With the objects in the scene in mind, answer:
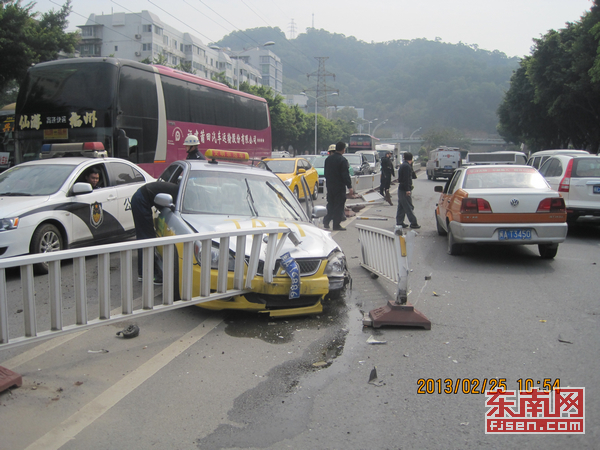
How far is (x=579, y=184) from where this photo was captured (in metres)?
10.7

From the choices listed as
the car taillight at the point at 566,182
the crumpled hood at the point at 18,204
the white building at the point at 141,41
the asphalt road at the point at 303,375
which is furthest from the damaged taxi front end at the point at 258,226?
the white building at the point at 141,41

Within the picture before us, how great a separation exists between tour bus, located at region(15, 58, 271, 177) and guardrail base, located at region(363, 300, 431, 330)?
8.17m

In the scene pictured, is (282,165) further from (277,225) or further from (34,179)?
(277,225)

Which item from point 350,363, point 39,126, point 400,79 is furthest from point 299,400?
point 400,79

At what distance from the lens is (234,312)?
17.9 feet

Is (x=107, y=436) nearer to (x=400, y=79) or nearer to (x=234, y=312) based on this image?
(x=234, y=312)

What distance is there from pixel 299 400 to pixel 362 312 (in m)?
2.17

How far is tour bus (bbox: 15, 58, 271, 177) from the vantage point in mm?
11367

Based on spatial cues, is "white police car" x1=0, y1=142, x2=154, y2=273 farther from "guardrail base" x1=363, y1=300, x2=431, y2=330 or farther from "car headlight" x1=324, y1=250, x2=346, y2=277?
"guardrail base" x1=363, y1=300, x2=431, y2=330

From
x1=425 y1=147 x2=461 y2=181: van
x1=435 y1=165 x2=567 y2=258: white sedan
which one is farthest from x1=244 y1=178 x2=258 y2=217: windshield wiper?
x1=425 y1=147 x2=461 y2=181: van

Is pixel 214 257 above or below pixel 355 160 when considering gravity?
below

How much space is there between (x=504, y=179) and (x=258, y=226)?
5022 millimetres

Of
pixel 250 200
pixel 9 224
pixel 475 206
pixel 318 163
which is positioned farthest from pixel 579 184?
pixel 318 163

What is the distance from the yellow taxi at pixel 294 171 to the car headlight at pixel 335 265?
928cm
